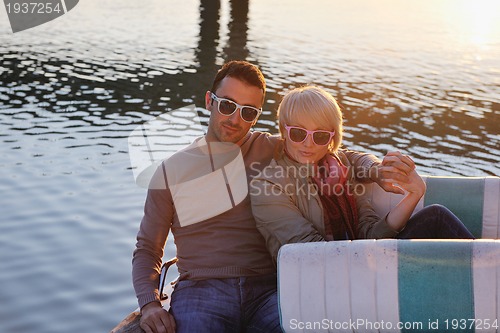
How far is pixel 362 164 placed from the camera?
400 centimetres

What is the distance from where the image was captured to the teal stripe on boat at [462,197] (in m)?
4.14

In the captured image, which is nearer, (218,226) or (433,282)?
(433,282)

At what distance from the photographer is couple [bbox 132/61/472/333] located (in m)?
3.48

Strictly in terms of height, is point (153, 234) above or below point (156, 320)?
above

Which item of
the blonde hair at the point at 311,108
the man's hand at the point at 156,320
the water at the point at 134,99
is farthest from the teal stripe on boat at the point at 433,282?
the water at the point at 134,99

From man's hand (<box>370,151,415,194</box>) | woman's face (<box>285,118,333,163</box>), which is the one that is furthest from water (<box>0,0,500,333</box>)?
man's hand (<box>370,151,415,194</box>)

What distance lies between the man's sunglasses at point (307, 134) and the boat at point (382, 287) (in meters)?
0.79

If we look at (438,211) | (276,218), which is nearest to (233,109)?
(276,218)

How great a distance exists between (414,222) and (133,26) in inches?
761

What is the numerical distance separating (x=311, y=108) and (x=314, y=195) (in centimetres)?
40

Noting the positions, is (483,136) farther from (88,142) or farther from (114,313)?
(114,313)

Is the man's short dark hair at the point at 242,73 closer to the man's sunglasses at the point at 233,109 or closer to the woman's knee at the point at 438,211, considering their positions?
the man's sunglasses at the point at 233,109

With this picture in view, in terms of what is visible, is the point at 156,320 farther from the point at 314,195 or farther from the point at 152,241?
the point at 314,195

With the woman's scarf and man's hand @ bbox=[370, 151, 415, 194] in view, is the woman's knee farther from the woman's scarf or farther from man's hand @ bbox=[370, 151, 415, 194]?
the woman's scarf
